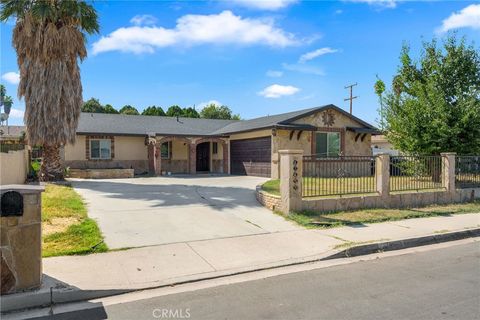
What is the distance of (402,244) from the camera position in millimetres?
7539

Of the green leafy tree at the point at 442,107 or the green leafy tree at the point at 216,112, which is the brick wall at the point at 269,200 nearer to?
the green leafy tree at the point at 442,107

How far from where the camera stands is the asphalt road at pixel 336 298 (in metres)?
4.25

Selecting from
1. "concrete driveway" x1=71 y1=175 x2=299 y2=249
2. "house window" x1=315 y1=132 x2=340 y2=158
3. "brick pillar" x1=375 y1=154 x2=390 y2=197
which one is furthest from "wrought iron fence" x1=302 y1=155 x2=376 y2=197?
"house window" x1=315 y1=132 x2=340 y2=158

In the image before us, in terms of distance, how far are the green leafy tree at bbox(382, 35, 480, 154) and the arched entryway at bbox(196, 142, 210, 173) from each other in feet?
46.1

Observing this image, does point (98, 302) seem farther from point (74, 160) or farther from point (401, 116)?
point (74, 160)

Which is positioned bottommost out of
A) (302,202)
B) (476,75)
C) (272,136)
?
(302,202)

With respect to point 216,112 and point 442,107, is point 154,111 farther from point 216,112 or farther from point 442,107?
point 442,107

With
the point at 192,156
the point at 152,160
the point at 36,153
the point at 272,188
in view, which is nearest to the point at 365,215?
the point at 272,188

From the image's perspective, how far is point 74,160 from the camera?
73.2 ft

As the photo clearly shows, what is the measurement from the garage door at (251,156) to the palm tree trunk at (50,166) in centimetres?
1030

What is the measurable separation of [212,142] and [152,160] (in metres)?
4.48

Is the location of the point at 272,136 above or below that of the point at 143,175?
above

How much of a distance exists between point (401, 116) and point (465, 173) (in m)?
3.28

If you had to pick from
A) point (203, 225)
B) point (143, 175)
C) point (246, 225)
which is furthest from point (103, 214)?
point (143, 175)
